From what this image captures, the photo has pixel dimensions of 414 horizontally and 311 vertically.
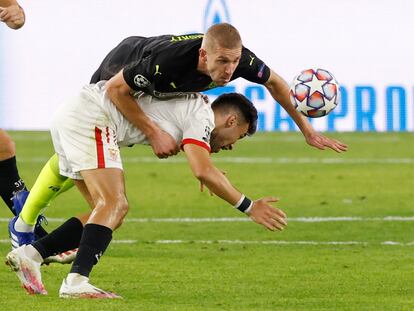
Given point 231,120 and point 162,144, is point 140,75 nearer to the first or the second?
point 162,144

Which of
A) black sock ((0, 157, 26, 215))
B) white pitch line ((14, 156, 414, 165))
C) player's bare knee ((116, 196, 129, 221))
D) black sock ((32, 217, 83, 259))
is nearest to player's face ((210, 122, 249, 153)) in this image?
player's bare knee ((116, 196, 129, 221))

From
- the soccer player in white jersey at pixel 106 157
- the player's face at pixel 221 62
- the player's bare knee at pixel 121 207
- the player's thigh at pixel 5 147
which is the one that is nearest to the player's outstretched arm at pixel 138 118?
the soccer player in white jersey at pixel 106 157

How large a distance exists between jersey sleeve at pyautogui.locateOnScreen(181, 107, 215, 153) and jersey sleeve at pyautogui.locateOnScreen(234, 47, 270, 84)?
0.43 m

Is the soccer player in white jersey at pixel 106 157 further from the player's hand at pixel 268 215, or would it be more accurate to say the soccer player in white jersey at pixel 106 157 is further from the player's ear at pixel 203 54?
the player's ear at pixel 203 54

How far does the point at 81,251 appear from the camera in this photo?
8945 millimetres

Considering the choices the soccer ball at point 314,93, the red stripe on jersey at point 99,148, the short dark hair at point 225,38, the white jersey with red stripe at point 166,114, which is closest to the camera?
the short dark hair at point 225,38

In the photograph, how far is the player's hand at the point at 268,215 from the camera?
866cm

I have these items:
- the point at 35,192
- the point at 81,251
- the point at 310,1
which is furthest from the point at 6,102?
the point at 81,251

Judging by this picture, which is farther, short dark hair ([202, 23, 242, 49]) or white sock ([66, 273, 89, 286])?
short dark hair ([202, 23, 242, 49])

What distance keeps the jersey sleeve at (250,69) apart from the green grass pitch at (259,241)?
145 cm

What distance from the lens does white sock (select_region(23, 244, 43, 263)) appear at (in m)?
9.41

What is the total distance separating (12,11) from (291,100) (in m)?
2.11

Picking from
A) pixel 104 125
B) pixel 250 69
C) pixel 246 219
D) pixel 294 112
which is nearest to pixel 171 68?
pixel 104 125

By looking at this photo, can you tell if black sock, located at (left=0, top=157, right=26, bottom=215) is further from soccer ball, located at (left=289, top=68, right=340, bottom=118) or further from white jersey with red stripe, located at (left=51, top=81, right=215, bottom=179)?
soccer ball, located at (left=289, top=68, right=340, bottom=118)
